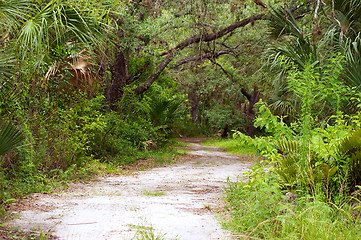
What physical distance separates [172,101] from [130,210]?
10.2 m

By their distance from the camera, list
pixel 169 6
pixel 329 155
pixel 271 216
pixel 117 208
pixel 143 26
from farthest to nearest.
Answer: pixel 169 6 → pixel 143 26 → pixel 117 208 → pixel 329 155 → pixel 271 216

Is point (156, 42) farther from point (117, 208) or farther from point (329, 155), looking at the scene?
point (329, 155)

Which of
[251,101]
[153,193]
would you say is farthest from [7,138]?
[251,101]

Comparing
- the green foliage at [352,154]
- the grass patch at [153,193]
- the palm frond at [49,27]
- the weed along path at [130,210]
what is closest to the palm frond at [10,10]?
the palm frond at [49,27]

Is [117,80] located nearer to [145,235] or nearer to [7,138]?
[7,138]

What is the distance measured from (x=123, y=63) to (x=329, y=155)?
34.9 feet

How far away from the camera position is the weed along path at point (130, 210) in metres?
4.39

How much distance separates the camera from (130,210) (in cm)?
552

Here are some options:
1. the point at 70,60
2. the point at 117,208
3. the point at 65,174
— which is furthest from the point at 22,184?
the point at 70,60

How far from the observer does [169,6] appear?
12.9 m

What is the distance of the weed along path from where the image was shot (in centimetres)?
439

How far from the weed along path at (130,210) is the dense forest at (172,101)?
0.45m

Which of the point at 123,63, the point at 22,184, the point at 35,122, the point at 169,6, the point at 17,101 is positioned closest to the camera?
the point at 22,184

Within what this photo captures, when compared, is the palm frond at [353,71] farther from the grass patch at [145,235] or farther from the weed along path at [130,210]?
the grass patch at [145,235]
